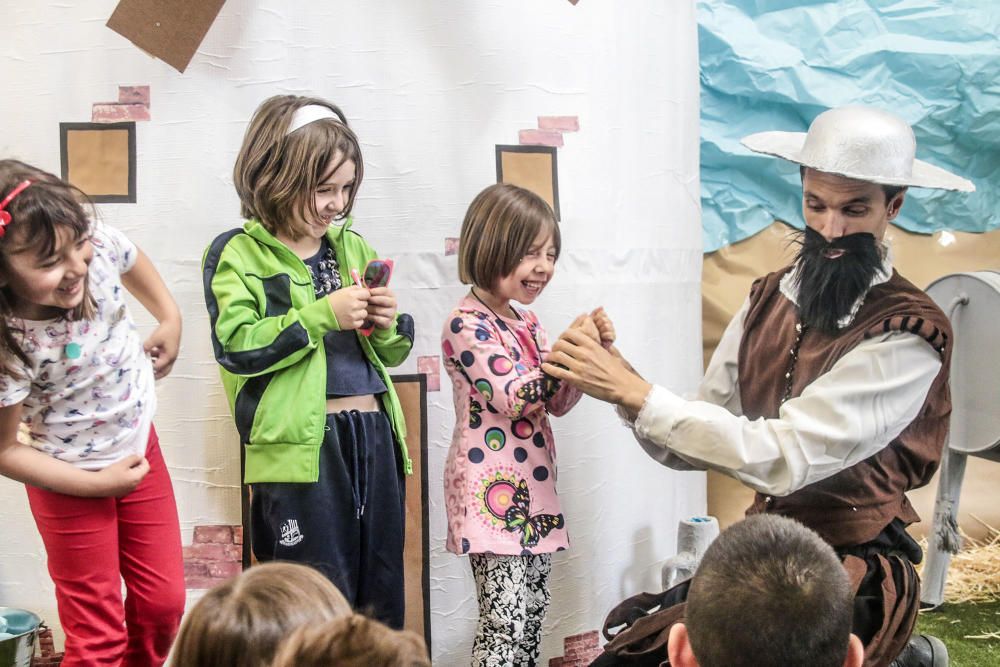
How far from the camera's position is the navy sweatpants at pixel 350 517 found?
229 centimetres

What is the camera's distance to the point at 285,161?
7.50 feet

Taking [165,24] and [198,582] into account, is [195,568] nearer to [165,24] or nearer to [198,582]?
[198,582]

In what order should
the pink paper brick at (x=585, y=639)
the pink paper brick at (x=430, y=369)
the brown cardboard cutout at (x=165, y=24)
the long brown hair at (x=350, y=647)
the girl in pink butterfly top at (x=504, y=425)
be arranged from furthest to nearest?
the pink paper brick at (x=585, y=639), the pink paper brick at (x=430, y=369), the brown cardboard cutout at (x=165, y=24), the girl in pink butterfly top at (x=504, y=425), the long brown hair at (x=350, y=647)

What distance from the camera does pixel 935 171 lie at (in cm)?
249

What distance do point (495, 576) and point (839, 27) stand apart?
119 inches

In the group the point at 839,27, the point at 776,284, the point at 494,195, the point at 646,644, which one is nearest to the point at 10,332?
the point at 494,195

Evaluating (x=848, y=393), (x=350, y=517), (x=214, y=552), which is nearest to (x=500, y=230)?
(x=350, y=517)

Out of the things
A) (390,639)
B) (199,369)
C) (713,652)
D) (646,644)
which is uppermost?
(199,369)

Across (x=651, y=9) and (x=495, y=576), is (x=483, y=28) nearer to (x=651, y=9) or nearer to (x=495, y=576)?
(x=651, y=9)

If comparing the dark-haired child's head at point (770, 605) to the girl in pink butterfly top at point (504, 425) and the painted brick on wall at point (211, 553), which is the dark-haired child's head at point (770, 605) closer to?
the girl in pink butterfly top at point (504, 425)

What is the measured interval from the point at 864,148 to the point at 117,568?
76.0 inches

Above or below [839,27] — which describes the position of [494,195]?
below

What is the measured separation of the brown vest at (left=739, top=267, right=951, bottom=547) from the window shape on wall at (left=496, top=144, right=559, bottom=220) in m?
0.84

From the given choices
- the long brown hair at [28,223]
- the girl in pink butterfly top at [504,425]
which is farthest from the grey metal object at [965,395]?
the long brown hair at [28,223]
